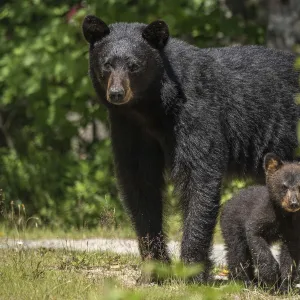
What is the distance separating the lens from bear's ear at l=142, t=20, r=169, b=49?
668 cm

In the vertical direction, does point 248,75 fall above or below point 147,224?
above

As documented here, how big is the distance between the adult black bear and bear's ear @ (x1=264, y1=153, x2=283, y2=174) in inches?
13.1

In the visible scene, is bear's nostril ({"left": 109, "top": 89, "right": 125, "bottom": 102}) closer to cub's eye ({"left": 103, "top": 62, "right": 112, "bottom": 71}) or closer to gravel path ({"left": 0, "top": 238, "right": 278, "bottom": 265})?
cub's eye ({"left": 103, "top": 62, "right": 112, "bottom": 71})

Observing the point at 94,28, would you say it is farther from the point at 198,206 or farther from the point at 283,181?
the point at 283,181

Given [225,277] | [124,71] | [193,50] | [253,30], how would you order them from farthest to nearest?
1. [253,30]
2. [225,277]
3. [193,50]
4. [124,71]

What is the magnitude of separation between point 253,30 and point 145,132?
5673mm

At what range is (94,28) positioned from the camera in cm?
675

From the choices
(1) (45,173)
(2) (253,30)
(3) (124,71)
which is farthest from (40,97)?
(3) (124,71)

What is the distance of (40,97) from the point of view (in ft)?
40.0

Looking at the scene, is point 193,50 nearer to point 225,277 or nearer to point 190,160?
point 190,160

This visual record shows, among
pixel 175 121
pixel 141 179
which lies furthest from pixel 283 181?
pixel 141 179

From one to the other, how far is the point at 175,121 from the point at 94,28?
3.28 ft

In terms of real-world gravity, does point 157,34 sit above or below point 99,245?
above

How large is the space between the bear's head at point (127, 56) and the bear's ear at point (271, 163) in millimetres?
1103
